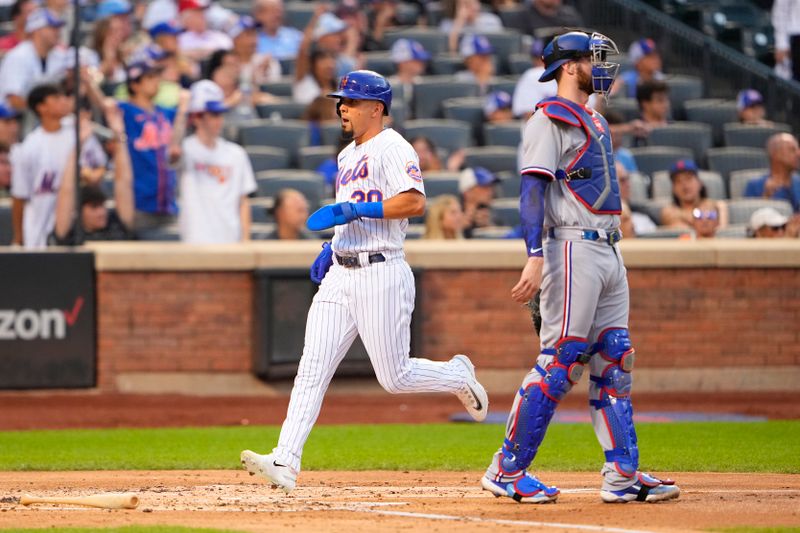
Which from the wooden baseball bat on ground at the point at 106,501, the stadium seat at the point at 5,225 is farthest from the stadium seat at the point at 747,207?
the wooden baseball bat on ground at the point at 106,501

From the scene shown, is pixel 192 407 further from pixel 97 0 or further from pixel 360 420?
pixel 97 0

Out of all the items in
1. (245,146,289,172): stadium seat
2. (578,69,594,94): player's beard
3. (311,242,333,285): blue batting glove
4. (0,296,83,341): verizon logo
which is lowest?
(0,296,83,341): verizon logo

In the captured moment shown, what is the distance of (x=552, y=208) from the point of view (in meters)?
6.66

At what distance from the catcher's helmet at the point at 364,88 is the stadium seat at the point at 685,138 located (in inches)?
355

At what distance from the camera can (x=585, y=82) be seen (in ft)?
22.0

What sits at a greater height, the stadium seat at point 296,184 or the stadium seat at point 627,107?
the stadium seat at point 627,107

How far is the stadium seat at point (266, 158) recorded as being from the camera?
14.3 m

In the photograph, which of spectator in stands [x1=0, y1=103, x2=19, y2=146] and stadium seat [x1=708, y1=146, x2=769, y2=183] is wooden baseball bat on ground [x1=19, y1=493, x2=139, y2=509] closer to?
spectator in stands [x1=0, y1=103, x2=19, y2=146]

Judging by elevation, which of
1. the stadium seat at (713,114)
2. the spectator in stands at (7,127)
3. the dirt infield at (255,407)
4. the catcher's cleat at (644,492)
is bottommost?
the dirt infield at (255,407)

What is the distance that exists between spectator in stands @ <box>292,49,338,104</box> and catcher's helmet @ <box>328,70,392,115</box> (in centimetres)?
800

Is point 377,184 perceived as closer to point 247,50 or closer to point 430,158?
point 430,158

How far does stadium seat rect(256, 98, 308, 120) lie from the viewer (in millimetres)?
15055

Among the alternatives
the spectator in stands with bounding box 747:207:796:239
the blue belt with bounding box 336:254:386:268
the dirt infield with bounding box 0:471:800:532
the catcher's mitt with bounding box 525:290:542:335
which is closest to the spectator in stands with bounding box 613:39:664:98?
the spectator in stands with bounding box 747:207:796:239

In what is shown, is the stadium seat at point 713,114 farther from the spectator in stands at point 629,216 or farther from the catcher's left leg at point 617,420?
the catcher's left leg at point 617,420
